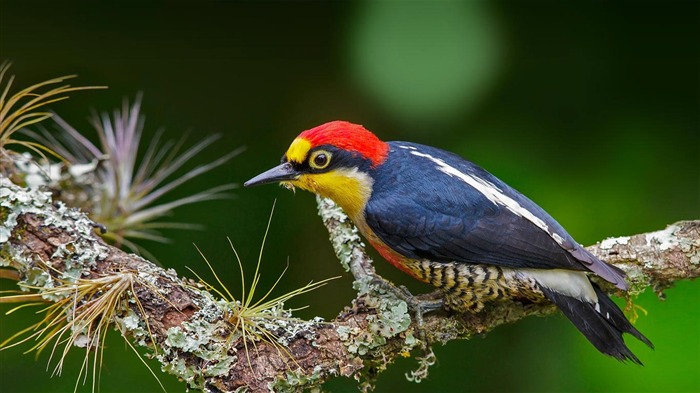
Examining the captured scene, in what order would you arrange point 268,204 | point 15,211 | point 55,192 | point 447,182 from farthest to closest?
point 268,204 → point 55,192 → point 447,182 → point 15,211

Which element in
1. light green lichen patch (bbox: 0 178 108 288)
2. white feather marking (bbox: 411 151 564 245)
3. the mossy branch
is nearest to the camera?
the mossy branch

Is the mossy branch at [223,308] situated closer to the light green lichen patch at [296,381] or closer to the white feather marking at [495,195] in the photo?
the light green lichen patch at [296,381]

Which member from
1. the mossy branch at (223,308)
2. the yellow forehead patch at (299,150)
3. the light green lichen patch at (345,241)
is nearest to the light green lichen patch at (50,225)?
the mossy branch at (223,308)

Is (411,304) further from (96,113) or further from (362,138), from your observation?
(96,113)

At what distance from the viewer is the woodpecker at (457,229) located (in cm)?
238

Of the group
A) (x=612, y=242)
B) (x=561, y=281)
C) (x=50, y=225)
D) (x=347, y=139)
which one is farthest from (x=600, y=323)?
(x=50, y=225)

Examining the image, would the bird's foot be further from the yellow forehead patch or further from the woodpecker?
the yellow forehead patch

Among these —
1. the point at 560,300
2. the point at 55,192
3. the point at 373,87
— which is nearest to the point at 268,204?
the point at 373,87

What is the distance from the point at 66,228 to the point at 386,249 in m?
0.92

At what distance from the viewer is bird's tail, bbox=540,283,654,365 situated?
2359mm

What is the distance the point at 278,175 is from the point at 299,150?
10 centimetres

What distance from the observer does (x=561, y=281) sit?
7.86 ft

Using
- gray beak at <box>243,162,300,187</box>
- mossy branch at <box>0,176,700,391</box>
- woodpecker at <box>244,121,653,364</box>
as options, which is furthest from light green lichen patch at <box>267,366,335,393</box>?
gray beak at <box>243,162,300,187</box>

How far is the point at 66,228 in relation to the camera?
2.37m
